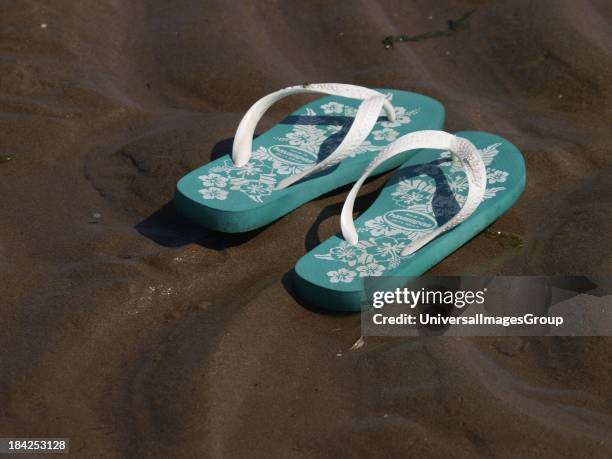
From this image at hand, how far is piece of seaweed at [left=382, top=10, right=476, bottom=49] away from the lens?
5.47 meters

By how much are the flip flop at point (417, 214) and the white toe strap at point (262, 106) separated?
0.36m

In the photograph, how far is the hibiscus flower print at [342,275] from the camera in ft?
12.0

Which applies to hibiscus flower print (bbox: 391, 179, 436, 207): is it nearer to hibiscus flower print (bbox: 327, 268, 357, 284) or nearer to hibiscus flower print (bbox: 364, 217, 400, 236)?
hibiscus flower print (bbox: 364, 217, 400, 236)

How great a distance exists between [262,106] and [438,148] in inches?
31.7

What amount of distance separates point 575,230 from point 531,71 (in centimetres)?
150

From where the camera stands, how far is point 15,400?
3303mm

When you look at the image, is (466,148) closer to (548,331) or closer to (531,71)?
(548,331)

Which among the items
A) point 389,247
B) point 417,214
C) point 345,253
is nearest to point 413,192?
point 417,214

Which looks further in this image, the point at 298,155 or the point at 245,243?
the point at 298,155

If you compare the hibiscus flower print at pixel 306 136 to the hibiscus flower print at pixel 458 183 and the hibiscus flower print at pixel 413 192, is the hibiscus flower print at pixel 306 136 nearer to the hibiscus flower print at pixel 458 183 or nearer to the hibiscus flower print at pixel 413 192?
the hibiscus flower print at pixel 413 192

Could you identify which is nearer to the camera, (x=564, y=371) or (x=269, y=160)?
(x=564, y=371)

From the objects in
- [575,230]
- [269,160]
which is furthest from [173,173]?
[575,230]

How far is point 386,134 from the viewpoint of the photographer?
4.60m

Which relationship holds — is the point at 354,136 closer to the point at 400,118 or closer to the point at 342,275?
the point at 400,118
